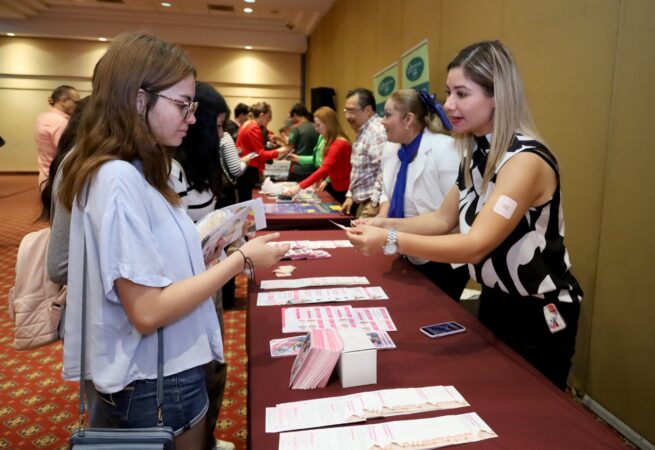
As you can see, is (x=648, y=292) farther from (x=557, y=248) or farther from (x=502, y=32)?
(x=502, y=32)

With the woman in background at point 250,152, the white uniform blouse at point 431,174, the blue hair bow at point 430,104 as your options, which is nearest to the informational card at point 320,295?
the white uniform blouse at point 431,174

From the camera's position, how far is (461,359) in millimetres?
1199

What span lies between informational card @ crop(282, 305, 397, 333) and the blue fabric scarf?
3.45 ft

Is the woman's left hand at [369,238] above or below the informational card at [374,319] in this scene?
above

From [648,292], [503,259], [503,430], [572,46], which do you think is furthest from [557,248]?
[572,46]

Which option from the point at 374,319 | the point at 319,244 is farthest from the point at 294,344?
the point at 319,244

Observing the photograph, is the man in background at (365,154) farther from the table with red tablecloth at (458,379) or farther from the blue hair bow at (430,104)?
the table with red tablecloth at (458,379)

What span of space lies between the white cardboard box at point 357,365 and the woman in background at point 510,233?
411 millimetres

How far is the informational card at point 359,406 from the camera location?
36.8 inches

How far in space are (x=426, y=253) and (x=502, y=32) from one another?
214 cm

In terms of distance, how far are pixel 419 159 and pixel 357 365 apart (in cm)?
157

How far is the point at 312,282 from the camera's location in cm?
178

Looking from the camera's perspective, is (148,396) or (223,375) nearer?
(148,396)

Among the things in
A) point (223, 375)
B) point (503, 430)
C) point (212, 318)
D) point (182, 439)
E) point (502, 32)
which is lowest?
point (223, 375)
